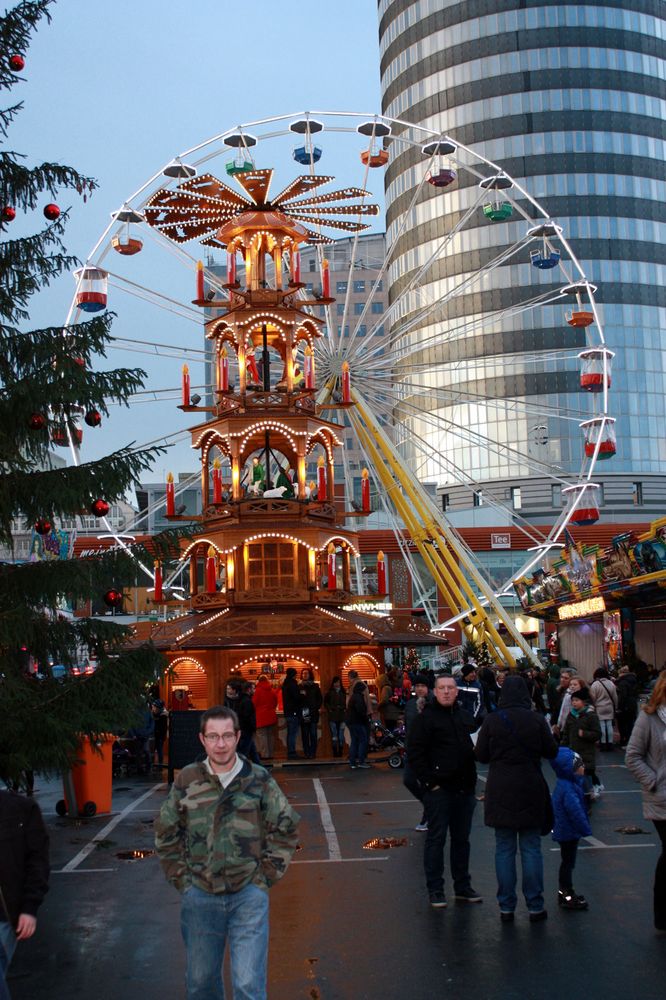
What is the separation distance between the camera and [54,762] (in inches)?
389

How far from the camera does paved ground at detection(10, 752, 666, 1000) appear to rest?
7371 mm

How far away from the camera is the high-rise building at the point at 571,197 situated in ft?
265

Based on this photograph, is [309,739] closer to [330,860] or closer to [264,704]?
[264,704]

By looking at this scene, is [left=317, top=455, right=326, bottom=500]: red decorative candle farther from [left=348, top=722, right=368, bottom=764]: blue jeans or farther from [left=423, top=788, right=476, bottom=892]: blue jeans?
[left=423, top=788, right=476, bottom=892]: blue jeans

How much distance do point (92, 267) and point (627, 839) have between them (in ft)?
74.9

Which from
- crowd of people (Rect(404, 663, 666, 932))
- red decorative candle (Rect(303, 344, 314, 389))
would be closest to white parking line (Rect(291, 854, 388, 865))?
crowd of people (Rect(404, 663, 666, 932))

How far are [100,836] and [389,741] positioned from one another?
33.0 ft

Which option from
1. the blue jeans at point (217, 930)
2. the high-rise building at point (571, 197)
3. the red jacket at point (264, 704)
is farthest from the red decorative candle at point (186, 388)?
the high-rise building at point (571, 197)

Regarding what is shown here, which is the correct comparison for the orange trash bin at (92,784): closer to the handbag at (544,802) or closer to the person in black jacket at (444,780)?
the person in black jacket at (444,780)

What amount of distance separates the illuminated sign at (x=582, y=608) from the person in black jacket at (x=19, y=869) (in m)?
25.9

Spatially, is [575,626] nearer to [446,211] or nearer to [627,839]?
[627,839]

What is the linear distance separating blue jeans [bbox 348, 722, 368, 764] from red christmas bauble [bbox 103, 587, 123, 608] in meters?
10.3

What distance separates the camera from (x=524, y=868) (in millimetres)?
8984

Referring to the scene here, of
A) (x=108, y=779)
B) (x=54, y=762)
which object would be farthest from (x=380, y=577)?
(x=54, y=762)
